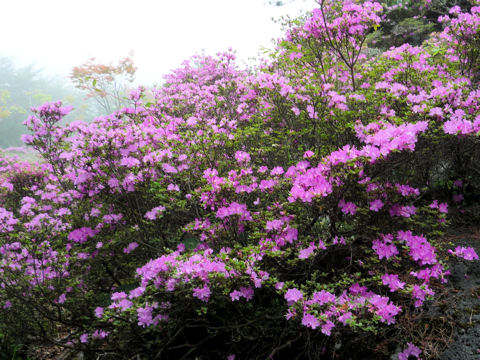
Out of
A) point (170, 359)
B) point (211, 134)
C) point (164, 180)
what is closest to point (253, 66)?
point (211, 134)

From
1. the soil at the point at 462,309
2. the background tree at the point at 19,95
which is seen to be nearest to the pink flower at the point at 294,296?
the soil at the point at 462,309

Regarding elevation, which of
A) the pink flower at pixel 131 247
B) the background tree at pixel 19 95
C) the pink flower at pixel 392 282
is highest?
the background tree at pixel 19 95

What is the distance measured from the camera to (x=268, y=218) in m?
2.29

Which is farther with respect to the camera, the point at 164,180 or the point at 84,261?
the point at 84,261

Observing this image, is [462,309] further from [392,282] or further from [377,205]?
[377,205]

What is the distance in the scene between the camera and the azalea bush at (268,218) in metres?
1.98

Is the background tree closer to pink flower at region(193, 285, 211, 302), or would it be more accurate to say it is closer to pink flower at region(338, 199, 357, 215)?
pink flower at region(193, 285, 211, 302)

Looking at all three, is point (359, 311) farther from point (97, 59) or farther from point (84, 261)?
point (97, 59)

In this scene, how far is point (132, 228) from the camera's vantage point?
10.1 ft

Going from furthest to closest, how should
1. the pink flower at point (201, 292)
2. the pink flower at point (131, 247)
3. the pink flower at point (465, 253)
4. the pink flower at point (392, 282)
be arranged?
the pink flower at point (131, 247) → the pink flower at point (465, 253) → the pink flower at point (392, 282) → the pink flower at point (201, 292)

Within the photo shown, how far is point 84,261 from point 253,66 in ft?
21.5

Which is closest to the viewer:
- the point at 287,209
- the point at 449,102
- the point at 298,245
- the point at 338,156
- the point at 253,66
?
the point at 338,156

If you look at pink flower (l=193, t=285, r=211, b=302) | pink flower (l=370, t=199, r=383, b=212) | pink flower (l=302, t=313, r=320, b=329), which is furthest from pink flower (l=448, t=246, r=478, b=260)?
pink flower (l=193, t=285, r=211, b=302)

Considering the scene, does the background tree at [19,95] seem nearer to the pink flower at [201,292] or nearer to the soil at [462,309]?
the pink flower at [201,292]
